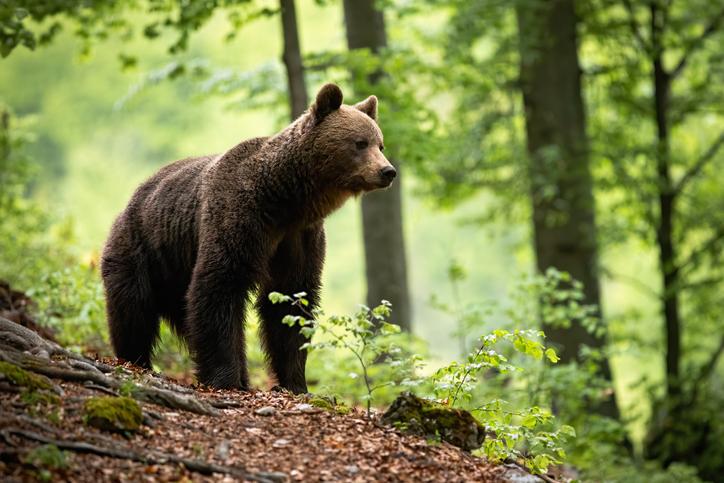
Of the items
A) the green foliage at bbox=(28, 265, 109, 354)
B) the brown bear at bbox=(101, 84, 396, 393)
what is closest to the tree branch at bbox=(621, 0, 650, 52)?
the brown bear at bbox=(101, 84, 396, 393)

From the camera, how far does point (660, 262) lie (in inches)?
561

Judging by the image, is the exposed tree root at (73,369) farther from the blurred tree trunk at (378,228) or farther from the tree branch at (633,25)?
the tree branch at (633,25)

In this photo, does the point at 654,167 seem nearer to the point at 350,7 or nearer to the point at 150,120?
the point at 350,7

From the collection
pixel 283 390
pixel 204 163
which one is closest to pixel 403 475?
pixel 283 390

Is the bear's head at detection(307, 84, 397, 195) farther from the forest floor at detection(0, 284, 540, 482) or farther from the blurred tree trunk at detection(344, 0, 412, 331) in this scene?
the blurred tree trunk at detection(344, 0, 412, 331)

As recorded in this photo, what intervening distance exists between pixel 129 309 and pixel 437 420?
2.82 metres

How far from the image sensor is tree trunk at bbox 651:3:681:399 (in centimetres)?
1366

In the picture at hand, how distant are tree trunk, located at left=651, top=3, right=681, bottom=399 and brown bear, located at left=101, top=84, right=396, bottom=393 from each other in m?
7.80

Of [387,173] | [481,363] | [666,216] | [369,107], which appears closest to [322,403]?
[481,363]

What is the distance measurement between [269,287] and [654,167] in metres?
8.82

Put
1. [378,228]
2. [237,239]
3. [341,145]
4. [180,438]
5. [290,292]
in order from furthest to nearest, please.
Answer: [378,228], [290,292], [341,145], [237,239], [180,438]

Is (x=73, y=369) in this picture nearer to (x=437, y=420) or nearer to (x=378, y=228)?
(x=437, y=420)

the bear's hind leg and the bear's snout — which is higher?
the bear's snout

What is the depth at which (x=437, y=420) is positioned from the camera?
220 inches
